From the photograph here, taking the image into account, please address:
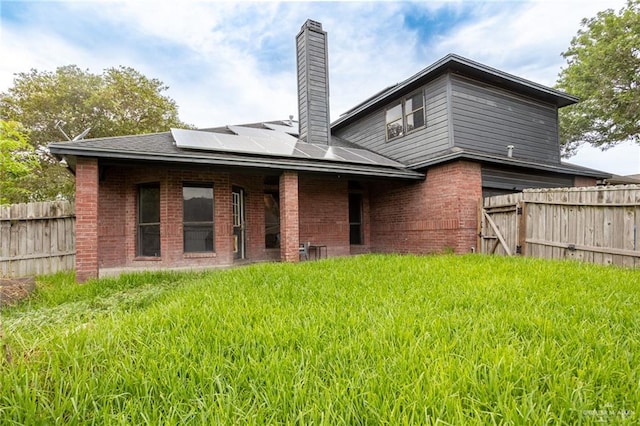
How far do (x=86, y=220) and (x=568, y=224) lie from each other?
10.1 metres

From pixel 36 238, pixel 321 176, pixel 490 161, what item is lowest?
pixel 36 238

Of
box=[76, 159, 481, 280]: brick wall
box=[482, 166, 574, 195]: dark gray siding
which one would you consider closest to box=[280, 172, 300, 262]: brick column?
box=[76, 159, 481, 280]: brick wall

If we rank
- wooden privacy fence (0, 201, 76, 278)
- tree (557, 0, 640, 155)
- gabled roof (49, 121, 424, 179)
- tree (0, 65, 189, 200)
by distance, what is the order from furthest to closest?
tree (0, 65, 189, 200) < tree (557, 0, 640, 155) < wooden privacy fence (0, 201, 76, 278) < gabled roof (49, 121, 424, 179)

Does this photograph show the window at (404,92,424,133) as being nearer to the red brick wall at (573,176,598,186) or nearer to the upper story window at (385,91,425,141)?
the upper story window at (385,91,425,141)

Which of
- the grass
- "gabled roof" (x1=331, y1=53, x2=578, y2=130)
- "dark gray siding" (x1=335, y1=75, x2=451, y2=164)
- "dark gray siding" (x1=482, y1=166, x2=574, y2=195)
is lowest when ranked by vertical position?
the grass

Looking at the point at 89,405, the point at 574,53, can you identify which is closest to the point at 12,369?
the point at 89,405

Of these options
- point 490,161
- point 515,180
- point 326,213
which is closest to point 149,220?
point 326,213

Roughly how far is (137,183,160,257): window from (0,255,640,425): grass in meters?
4.96

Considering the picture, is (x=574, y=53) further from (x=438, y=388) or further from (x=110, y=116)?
(x=110, y=116)

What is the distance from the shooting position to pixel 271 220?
10133 mm

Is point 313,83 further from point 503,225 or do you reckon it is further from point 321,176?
point 503,225

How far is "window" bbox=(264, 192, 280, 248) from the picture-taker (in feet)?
32.7

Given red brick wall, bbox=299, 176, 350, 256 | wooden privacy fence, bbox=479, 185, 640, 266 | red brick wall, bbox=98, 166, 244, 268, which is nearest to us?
wooden privacy fence, bbox=479, 185, 640, 266

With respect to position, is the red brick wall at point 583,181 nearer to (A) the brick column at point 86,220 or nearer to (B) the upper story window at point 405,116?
(B) the upper story window at point 405,116
